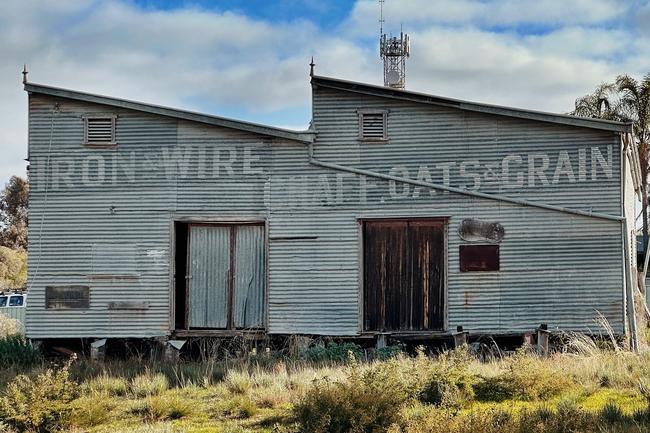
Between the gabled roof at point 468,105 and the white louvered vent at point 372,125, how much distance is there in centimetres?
44

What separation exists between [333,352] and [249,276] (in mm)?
2762

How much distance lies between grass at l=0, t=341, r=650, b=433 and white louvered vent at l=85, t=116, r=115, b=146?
5.72m

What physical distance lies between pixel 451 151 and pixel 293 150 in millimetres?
3481

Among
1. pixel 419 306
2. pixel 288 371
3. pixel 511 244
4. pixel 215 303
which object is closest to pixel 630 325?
pixel 511 244

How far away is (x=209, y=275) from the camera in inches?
747

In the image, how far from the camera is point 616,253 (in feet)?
56.2

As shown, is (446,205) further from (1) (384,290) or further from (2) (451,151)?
(1) (384,290)

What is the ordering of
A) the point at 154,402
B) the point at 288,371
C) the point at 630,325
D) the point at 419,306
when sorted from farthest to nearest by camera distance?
the point at 419,306
the point at 630,325
the point at 288,371
the point at 154,402

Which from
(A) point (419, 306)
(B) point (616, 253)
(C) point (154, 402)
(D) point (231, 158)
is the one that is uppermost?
(D) point (231, 158)

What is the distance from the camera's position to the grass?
1064cm

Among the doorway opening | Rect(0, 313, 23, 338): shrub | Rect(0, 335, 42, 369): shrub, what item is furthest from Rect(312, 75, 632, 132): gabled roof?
Rect(0, 313, 23, 338): shrub

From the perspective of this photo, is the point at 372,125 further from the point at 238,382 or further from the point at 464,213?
the point at 238,382

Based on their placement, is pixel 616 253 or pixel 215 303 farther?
pixel 215 303

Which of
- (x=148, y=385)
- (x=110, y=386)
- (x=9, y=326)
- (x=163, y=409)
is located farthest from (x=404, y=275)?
(x=9, y=326)
